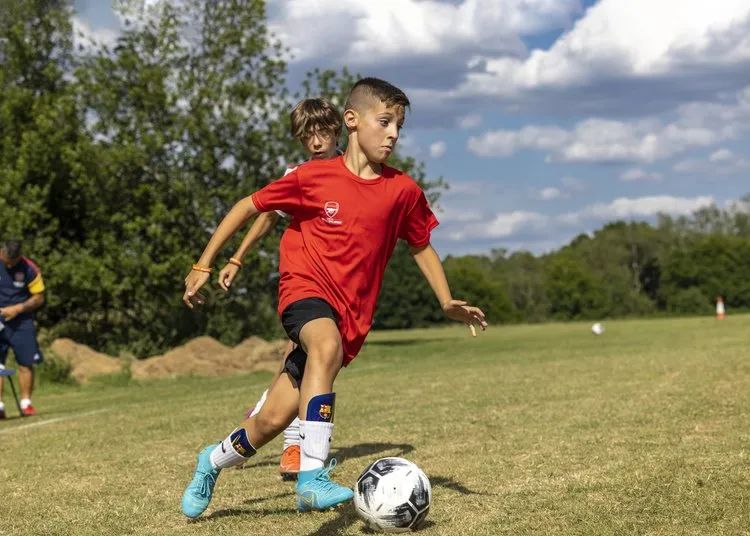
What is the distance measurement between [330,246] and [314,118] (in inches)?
76.2

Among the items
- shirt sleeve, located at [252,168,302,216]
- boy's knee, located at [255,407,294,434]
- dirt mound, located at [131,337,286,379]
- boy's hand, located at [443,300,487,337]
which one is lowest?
dirt mound, located at [131,337,286,379]

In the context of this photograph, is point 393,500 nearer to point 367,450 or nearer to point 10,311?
point 367,450

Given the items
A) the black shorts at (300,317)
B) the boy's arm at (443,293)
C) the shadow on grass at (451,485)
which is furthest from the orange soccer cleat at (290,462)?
the boy's arm at (443,293)

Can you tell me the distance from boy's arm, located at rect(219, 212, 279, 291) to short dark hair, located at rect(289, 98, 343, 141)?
980 millimetres

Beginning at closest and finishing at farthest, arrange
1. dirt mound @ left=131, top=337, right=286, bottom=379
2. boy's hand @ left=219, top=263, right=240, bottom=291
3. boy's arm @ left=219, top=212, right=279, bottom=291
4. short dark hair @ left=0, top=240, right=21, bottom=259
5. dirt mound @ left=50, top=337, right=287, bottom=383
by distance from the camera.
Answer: boy's hand @ left=219, top=263, right=240, bottom=291, boy's arm @ left=219, top=212, right=279, bottom=291, short dark hair @ left=0, top=240, right=21, bottom=259, dirt mound @ left=50, top=337, right=287, bottom=383, dirt mound @ left=131, top=337, right=286, bottom=379

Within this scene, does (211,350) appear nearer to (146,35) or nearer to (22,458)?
(146,35)

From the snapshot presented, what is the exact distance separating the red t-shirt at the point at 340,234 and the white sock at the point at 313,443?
477 mm

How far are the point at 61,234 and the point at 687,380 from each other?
22763 millimetres

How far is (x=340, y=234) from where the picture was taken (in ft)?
17.3

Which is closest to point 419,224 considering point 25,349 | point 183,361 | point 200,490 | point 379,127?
point 379,127

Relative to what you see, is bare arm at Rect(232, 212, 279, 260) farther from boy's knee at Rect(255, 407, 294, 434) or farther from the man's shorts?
the man's shorts

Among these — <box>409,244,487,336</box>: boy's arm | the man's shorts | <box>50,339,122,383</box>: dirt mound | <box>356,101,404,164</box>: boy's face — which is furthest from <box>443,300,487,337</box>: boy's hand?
<box>50,339,122,383</box>: dirt mound

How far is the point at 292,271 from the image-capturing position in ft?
17.6

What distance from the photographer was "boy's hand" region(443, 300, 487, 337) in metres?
5.54
